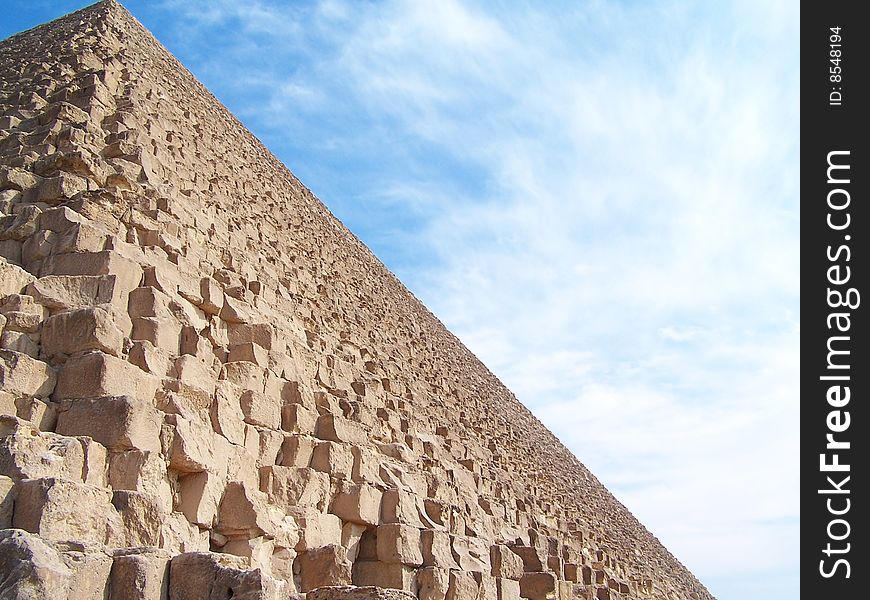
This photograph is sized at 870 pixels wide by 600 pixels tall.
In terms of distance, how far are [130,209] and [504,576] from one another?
4.90 m

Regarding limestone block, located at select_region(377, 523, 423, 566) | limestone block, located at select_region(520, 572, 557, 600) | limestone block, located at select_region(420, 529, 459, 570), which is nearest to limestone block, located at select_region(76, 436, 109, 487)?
limestone block, located at select_region(377, 523, 423, 566)

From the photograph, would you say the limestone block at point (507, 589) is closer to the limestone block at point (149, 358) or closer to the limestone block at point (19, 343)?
the limestone block at point (149, 358)

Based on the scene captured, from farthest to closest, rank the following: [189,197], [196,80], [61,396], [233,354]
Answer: [196,80], [189,197], [233,354], [61,396]

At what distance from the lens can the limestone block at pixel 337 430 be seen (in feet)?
26.3

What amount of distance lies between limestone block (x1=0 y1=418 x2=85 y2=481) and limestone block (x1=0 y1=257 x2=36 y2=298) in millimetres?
1447

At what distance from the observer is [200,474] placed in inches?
225

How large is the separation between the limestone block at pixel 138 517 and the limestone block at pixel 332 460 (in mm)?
2404

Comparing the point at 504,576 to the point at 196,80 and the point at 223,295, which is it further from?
the point at 196,80

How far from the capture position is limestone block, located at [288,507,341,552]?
6.36 m

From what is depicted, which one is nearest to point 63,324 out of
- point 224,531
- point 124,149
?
point 224,531

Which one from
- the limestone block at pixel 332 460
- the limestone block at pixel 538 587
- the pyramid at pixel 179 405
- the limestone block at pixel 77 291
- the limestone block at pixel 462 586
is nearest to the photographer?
the pyramid at pixel 179 405

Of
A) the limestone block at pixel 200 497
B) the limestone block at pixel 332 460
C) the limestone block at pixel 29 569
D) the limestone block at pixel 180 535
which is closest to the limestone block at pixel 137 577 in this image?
the limestone block at pixel 29 569

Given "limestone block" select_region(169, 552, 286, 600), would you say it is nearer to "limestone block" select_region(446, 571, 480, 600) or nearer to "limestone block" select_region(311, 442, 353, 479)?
"limestone block" select_region(446, 571, 480, 600)

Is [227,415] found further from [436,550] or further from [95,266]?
[436,550]
